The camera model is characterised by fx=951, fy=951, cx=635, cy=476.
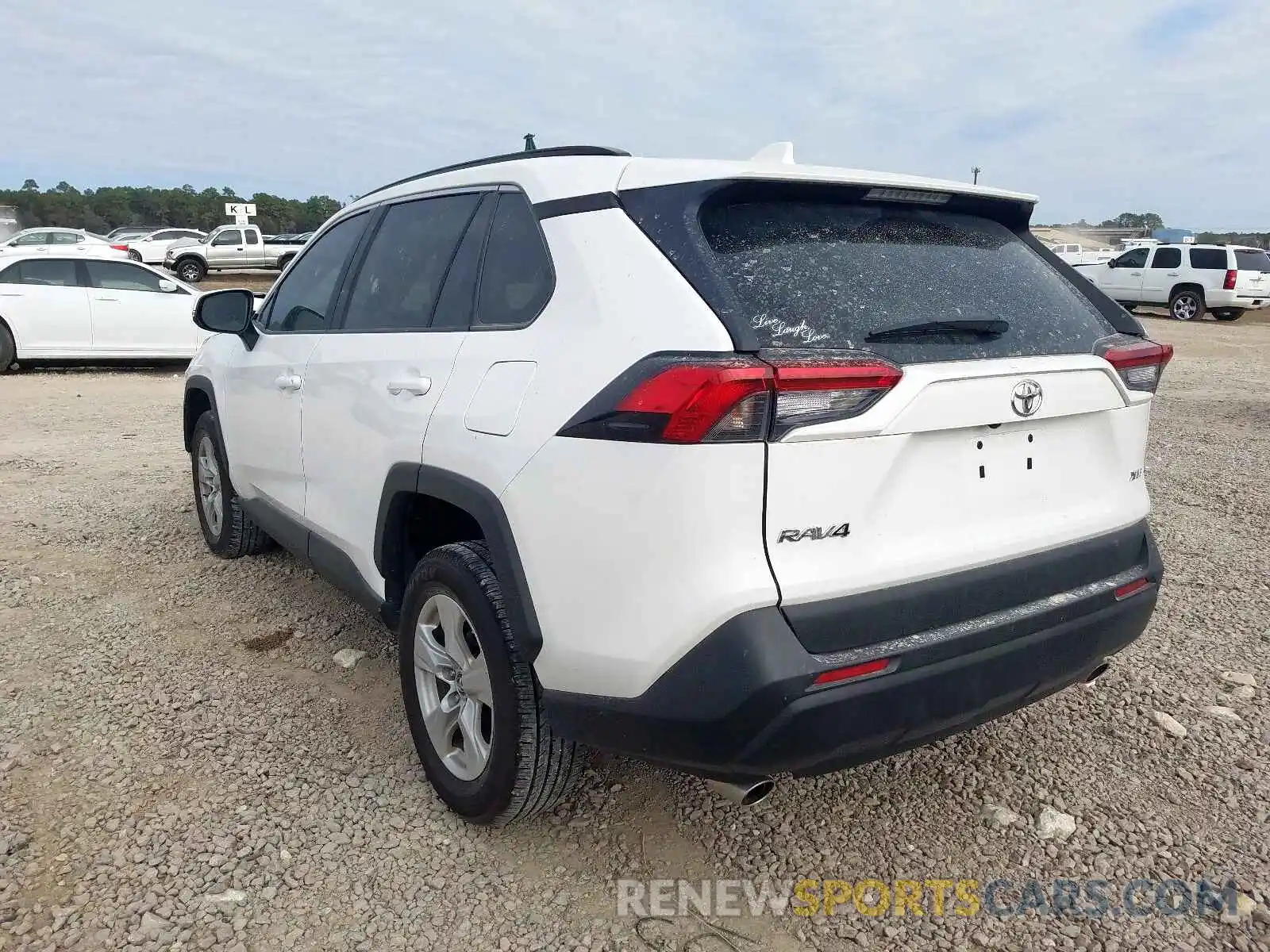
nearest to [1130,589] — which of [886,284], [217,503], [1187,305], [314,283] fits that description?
[886,284]

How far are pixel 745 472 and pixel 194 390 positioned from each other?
399 centimetres

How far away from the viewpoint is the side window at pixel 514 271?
8.05 ft

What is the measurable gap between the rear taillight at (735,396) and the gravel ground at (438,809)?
4.08 ft

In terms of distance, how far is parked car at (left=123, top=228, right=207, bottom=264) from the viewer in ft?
104

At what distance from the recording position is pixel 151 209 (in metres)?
79.0

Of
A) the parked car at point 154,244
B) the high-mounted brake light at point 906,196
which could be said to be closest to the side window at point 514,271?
the high-mounted brake light at point 906,196

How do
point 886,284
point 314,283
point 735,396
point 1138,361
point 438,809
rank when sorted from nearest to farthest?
point 735,396
point 886,284
point 1138,361
point 438,809
point 314,283

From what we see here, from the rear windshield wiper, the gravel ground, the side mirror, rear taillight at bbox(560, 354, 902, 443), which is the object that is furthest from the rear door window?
the side mirror

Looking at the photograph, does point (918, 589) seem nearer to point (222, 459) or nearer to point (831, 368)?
point (831, 368)

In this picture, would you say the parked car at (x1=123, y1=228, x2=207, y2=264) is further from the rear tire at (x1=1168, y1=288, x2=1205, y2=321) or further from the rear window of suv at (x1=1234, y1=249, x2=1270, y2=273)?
the rear window of suv at (x1=1234, y1=249, x2=1270, y2=273)

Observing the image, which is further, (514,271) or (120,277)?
(120,277)

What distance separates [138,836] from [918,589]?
2.20 m

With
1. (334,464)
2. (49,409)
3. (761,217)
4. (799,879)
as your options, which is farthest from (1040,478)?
(49,409)

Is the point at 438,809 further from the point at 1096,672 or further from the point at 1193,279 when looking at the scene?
the point at 1193,279
